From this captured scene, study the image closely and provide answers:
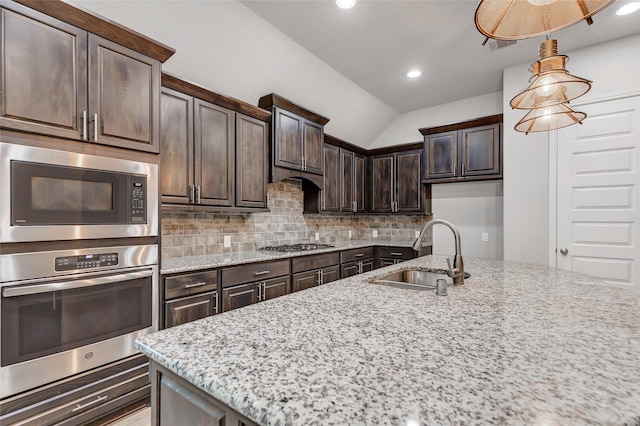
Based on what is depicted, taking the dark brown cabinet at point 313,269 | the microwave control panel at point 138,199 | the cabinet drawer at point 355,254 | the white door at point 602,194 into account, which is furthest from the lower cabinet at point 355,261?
the microwave control panel at point 138,199

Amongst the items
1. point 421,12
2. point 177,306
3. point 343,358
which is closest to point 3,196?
point 177,306

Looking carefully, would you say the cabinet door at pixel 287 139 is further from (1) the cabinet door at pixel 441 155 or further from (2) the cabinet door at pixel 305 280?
(1) the cabinet door at pixel 441 155

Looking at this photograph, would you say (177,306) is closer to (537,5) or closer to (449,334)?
(449,334)

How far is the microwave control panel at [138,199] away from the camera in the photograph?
1948mm

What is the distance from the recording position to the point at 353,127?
15.7 feet

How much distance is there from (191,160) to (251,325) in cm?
199

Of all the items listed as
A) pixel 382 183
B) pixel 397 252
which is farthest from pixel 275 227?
pixel 382 183

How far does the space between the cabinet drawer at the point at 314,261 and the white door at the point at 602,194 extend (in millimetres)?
2548

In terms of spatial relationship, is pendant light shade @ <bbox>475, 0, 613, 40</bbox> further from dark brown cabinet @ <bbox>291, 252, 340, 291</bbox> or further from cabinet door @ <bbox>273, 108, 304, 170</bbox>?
dark brown cabinet @ <bbox>291, 252, 340, 291</bbox>

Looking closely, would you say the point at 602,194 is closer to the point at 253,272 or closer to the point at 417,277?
the point at 417,277

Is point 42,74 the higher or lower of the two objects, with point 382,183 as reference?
higher

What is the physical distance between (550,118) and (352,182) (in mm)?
2850

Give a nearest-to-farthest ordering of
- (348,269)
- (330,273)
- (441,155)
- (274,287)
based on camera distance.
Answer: (274,287)
(330,273)
(348,269)
(441,155)

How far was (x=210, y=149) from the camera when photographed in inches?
109
